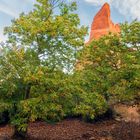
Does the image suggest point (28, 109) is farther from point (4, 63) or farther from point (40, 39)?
point (40, 39)

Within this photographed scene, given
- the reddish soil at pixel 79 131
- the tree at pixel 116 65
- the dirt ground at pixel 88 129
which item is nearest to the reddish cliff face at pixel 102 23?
the dirt ground at pixel 88 129

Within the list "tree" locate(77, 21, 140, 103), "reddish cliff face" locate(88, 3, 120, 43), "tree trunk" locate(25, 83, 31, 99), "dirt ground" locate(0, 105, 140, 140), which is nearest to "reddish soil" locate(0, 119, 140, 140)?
"dirt ground" locate(0, 105, 140, 140)

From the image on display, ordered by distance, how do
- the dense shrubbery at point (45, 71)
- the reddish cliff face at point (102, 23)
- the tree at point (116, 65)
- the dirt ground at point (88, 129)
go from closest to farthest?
1. the dense shrubbery at point (45, 71)
2. the tree at point (116, 65)
3. the dirt ground at point (88, 129)
4. the reddish cliff face at point (102, 23)

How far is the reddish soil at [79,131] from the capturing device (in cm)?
2716

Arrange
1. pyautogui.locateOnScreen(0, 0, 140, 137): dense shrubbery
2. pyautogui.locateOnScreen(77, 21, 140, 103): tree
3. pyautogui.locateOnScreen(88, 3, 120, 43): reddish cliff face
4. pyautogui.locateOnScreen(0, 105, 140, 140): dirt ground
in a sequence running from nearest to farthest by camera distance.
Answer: pyautogui.locateOnScreen(0, 0, 140, 137): dense shrubbery < pyautogui.locateOnScreen(77, 21, 140, 103): tree < pyautogui.locateOnScreen(0, 105, 140, 140): dirt ground < pyautogui.locateOnScreen(88, 3, 120, 43): reddish cliff face

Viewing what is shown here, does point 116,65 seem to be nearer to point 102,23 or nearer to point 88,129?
point 88,129

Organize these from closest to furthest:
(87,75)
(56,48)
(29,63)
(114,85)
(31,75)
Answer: (31,75) → (29,63) → (56,48) → (114,85) → (87,75)

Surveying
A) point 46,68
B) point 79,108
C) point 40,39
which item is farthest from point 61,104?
point 40,39

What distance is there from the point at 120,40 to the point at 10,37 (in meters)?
10.6

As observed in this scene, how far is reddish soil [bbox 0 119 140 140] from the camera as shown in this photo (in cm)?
2716

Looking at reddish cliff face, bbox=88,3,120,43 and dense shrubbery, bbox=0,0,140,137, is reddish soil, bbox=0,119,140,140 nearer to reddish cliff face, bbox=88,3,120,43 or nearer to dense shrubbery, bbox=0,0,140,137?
dense shrubbery, bbox=0,0,140,137

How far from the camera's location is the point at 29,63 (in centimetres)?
2323

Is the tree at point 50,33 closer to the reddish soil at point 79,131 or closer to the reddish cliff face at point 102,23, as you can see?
the reddish soil at point 79,131

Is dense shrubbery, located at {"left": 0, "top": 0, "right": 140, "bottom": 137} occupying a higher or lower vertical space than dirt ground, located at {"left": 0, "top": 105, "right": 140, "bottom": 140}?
higher
